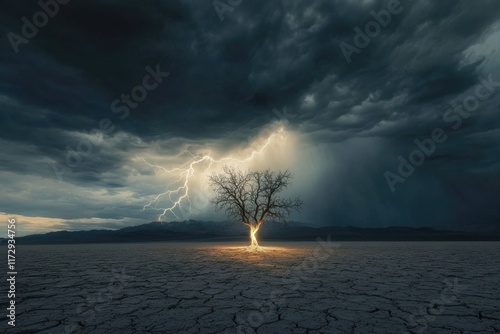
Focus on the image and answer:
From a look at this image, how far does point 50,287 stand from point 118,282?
1.65 m

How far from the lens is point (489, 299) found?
19.8 ft

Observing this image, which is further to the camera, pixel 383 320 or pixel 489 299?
pixel 489 299

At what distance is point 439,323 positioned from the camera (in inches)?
176

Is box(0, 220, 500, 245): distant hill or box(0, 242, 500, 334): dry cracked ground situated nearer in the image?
box(0, 242, 500, 334): dry cracked ground

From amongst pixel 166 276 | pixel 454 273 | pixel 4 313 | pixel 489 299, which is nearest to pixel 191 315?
pixel 4 313

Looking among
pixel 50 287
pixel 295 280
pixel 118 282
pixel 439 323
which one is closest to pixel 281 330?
pixel 439 323

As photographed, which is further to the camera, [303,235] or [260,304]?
[303,235]

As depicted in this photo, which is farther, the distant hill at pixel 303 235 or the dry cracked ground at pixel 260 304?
the distant hill at pixel 303 235

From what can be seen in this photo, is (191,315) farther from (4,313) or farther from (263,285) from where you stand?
(4,313)

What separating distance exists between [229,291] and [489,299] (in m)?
5.62

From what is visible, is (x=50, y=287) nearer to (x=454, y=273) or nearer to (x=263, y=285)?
(x=263, y=285)

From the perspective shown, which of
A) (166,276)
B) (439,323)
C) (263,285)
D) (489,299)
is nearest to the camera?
(439,323)

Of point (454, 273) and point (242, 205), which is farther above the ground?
point (242, 205)

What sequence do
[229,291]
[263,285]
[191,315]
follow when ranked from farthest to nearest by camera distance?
[263,285], [229,291], [191,315]
